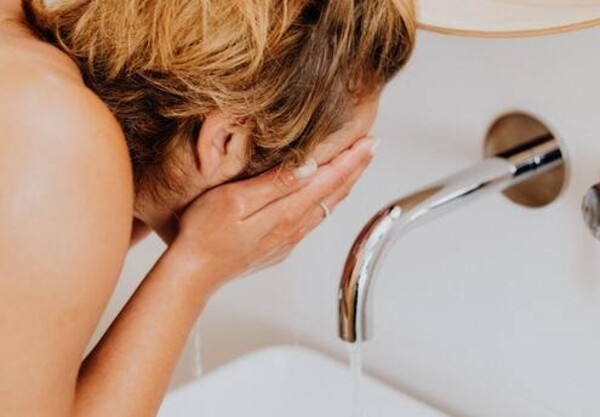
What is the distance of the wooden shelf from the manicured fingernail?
5.5 inches

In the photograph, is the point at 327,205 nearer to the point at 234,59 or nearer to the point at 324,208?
the point at 324,208

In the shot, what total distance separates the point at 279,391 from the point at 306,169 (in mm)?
405

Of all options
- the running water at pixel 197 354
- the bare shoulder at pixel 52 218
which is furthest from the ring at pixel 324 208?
the running water at pixel 197 354

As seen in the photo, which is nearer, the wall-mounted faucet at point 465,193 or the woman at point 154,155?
the woman at point 154,155

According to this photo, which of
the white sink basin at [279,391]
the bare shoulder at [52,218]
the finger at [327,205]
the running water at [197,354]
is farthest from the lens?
the running water at [197,354]

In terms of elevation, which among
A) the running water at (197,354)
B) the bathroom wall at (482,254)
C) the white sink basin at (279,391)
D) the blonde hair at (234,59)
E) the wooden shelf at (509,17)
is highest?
the wooden shelf at (509,17)

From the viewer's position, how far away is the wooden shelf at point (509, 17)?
2.44ft

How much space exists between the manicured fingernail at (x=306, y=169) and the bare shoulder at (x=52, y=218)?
176 millimetres

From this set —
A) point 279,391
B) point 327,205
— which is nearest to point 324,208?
point 327,205

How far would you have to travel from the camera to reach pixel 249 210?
2.85 ft

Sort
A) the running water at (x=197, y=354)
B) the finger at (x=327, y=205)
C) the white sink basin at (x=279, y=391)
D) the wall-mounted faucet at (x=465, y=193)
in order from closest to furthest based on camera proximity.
Answer: the wall-mounted faucet at (x=465, y=193) < the finger at (x=327, y=205) < the white sink basin at (x=279, y=391) < the running water at (x=197, y=354)

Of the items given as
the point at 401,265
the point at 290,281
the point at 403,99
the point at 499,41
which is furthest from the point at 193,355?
the point at 499,41

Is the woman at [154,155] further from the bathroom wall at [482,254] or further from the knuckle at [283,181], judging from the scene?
the bathroom wall at [482,254]

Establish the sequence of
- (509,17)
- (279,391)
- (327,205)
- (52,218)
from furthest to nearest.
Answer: (279,391) < (327,205) < (509,17) < (52,218)
